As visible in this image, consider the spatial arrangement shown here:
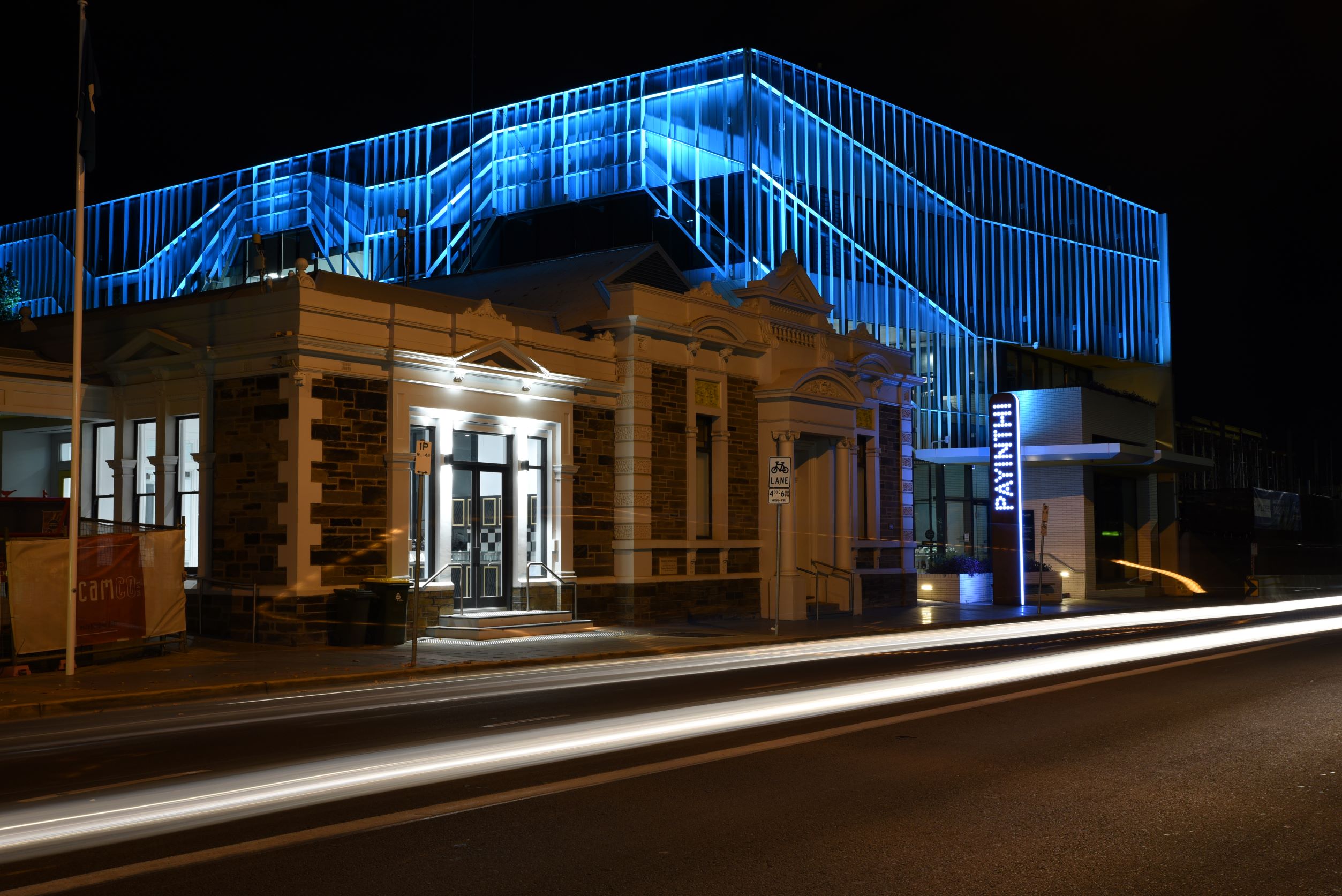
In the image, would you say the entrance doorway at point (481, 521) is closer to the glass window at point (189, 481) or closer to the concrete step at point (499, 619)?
the concrete step at point (499, 619)

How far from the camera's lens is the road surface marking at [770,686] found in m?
14.3

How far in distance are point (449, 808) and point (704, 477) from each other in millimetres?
19889

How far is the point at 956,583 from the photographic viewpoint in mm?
37438

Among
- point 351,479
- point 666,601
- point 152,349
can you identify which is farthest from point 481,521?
point 152,349

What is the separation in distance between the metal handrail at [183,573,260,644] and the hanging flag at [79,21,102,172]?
6398 mm

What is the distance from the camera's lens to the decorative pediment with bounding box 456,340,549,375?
73.8ft

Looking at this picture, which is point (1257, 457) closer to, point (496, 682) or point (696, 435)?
point (696, 435)

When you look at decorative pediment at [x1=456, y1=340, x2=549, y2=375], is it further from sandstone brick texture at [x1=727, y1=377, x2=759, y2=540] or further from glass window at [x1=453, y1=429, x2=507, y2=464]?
sandstone brick texture at [x1=727, y1=377, x2=759, y2=540]

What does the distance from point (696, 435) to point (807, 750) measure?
17301 mm

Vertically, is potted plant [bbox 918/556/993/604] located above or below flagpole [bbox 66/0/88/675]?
below

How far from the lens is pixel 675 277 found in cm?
3062

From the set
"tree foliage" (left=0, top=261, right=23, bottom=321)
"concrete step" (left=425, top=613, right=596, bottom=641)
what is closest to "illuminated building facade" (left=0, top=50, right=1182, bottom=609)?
"tree foliage" (left=0, top=261, right=23, bottom=321)

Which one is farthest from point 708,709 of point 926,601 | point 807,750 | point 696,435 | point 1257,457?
point 1257,457

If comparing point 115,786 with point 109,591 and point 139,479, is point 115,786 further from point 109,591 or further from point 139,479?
point 139,479
